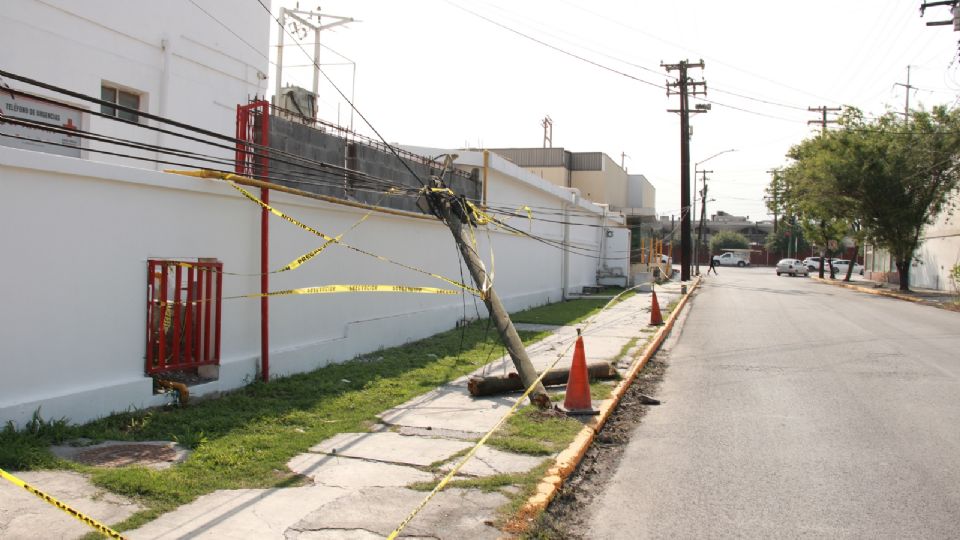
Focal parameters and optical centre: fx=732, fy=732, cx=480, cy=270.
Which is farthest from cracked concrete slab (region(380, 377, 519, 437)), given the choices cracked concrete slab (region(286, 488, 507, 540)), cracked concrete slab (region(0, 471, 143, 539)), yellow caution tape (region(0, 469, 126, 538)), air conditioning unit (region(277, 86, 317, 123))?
air conditioning unit (region(277, 86, 317, 123))

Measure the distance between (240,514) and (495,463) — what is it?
2136mm

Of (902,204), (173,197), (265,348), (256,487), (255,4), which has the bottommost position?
(256,487)

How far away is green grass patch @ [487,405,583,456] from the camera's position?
21.4ft

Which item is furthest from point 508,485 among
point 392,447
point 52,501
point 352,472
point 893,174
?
point 893,174

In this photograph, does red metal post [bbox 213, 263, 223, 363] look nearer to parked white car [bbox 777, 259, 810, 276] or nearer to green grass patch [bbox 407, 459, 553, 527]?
green grass patch [bbox 407, 459, 553, 527]

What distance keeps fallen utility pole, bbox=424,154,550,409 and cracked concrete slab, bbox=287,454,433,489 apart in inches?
99.8

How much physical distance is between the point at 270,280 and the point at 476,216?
116 inches

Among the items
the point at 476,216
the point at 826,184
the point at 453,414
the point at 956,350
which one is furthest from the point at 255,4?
the point at 826,184

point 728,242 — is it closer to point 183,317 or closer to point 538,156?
point 538,156

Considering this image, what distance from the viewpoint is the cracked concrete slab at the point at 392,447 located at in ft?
20.5

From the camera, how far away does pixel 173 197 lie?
7.78 metres

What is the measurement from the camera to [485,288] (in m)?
8.72

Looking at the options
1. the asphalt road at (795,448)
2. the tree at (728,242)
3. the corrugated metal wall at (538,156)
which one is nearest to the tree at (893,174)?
the corrugated metal wall at (538,156)

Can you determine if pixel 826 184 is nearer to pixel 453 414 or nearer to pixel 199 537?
pixel 453 414
